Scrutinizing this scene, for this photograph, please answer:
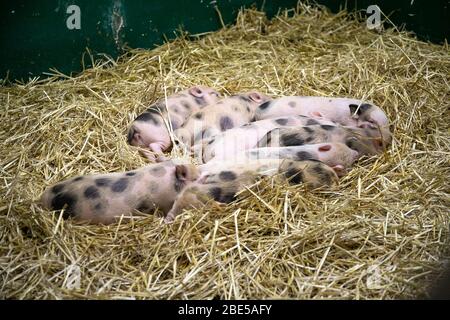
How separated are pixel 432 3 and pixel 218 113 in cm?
241

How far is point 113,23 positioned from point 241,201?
2518mm

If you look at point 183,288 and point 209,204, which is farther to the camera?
point 209,204

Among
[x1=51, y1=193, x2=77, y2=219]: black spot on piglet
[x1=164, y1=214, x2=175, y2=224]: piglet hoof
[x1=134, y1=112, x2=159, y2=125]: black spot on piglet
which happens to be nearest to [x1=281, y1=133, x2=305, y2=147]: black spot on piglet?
[x1=134, y1=112, x2=159, y2=125]: black spot on piglet

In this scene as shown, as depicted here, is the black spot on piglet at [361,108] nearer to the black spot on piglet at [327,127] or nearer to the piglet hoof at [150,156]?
the black spot on piglet at [327,127]

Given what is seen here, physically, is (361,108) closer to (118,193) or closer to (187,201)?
(187,201)

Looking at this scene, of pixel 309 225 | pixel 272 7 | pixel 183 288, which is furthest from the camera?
pixel 272 7

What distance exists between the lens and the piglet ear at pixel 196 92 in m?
4.83

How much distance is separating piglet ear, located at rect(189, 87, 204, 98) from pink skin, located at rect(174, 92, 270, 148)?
20cm

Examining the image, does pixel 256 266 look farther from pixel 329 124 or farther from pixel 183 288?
pixel 329 124

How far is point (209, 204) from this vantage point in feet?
11.5

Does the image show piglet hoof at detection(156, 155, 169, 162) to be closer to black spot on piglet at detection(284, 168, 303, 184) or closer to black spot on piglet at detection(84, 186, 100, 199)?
black spot on piglet at detection(84, 186, 100, 199)

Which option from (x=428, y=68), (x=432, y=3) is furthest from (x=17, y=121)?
(x=432, y=3)

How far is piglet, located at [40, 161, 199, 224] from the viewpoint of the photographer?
137 inches
